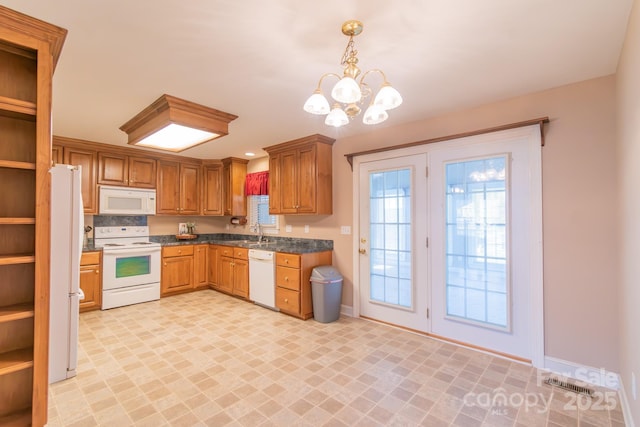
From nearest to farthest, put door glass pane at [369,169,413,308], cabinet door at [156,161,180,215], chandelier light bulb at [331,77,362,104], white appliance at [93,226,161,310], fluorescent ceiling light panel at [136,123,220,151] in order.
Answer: chandelier light bulb at [331,77,362,104] < fluorescent ceiling light panel at [136,123,220,151] < door glass pane at [369,169,413,308] < white appliance at [93,226,161,310] < cabinet door at [156,161,180,215]

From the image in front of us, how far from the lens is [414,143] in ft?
10.9

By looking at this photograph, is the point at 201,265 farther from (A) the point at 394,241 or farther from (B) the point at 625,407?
(B) the point at 625,407

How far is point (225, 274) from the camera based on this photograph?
16.4ft

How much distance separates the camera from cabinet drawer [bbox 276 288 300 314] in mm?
3828

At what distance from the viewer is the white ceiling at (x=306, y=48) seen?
1603mm

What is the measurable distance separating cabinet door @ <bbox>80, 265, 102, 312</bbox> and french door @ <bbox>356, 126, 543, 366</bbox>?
364cm

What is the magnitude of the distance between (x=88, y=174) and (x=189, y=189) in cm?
148

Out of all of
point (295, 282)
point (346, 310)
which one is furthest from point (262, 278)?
point (346, 310)

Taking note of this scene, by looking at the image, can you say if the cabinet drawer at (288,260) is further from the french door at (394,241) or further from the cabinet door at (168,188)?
the cabinet door at (168,188)

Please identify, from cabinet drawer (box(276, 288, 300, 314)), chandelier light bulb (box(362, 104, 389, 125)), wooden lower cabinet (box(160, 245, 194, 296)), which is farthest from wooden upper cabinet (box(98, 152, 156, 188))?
chandelier light bulb (box(362, 104, 389, 125))

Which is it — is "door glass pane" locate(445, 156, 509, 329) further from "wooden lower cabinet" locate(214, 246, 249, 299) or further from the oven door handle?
the oven door handle

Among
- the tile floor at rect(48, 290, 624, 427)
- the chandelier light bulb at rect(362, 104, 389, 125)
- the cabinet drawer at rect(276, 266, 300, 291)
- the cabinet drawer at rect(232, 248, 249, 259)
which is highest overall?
the chandelier light bulb at rect(362, 104, 389, 125)

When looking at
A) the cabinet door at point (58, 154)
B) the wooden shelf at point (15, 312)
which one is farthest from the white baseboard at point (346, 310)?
the cabinet door at point (58, 154)

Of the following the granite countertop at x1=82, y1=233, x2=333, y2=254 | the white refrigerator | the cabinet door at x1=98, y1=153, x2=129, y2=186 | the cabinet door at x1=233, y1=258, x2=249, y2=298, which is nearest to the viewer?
the white refrigerator
